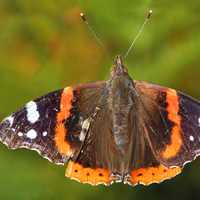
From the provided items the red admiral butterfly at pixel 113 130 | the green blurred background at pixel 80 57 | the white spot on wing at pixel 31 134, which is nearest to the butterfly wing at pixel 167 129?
the red admiral butterfly at pixel 113 130

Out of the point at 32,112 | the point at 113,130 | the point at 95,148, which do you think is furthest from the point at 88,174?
the point at 32,112

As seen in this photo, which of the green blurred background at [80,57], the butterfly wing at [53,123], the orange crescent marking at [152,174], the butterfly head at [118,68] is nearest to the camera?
the orange crescent marking at [152,174]

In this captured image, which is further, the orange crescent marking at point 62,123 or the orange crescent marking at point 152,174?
the orange crescent marking at point 62,123

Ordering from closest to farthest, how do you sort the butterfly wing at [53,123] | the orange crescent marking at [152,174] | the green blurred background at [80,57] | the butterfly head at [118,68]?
the orange crescent marking at [152,174] → the butterfly wing at [53,123] → the butterfly head at [118,68] → the green blurred background at [80,57]

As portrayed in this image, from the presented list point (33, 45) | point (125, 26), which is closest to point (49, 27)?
point (33, 45)

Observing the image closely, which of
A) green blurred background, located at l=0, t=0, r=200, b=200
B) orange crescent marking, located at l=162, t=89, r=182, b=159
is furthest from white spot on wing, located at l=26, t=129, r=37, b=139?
green blurred background, located at l=0, t=0, r=200, b=200

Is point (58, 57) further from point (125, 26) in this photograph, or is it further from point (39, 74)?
point (125, 26)

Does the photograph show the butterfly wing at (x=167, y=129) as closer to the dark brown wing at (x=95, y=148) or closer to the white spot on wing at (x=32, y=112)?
the dark brown wing at (x=95, y=148)
